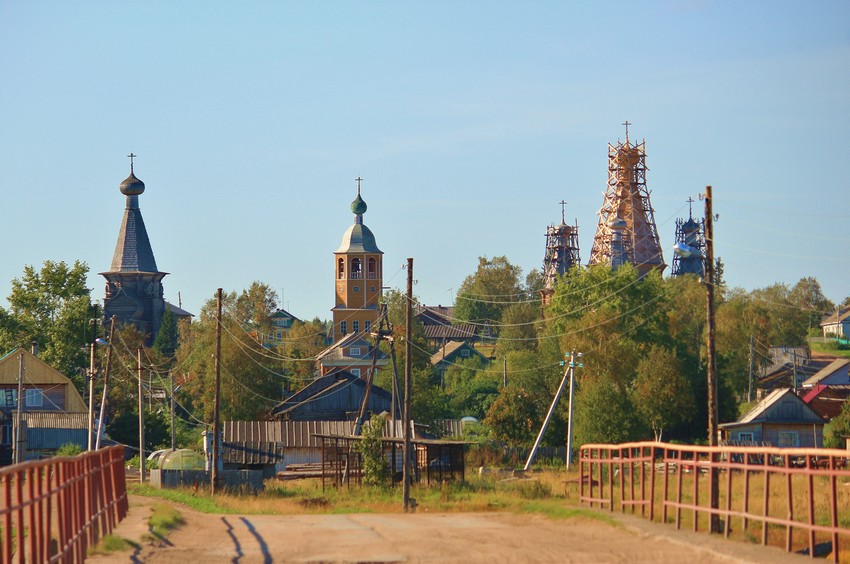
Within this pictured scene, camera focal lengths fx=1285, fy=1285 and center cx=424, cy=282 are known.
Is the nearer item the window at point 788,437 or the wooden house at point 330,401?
the window at point 788,437

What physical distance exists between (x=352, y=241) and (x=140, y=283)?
23057 millimetres

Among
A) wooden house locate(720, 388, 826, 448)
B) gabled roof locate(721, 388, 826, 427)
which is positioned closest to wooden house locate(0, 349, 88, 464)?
wooden house locate(720, 388, 826, 448)

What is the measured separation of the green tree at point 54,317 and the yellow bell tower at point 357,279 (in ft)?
112

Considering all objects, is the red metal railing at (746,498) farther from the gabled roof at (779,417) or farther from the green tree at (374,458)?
the gabled roof at (779,417)

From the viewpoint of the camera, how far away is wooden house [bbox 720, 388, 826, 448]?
62531 mm

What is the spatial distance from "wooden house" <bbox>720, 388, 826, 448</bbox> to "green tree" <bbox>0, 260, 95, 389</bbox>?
4524cm

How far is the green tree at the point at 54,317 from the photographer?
87.8 meters

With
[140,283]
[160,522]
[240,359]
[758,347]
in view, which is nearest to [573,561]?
[160,522]

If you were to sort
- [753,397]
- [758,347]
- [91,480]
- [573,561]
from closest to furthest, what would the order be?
1. [573,561]
2. [91,480]
3. [753,397]
4. [758,347]

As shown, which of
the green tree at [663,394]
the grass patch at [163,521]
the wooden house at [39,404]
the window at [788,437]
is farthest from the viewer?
the wooden house at [39,404]

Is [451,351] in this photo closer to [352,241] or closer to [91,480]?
[352,241]

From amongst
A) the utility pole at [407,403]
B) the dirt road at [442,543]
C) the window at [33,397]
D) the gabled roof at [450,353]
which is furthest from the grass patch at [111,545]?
the gabled roof at [450,353]

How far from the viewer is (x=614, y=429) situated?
2280 inches

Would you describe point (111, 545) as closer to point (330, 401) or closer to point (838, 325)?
point (330, 401)
